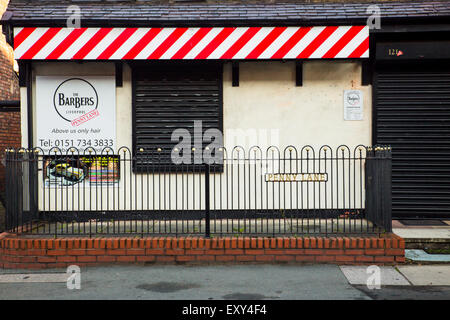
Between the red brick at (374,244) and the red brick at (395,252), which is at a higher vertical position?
the red brick at (374,244)

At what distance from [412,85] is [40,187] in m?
7.87

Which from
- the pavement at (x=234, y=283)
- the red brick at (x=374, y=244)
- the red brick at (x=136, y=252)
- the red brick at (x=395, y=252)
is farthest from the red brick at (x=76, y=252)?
the red brick at (x=395, y=252)

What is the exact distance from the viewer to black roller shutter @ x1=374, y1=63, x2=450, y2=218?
8.61m

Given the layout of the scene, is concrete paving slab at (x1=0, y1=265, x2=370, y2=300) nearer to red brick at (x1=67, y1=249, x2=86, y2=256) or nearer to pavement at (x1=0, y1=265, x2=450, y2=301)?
pavement at (x1=0, y1=265, x2=450, y2=301)

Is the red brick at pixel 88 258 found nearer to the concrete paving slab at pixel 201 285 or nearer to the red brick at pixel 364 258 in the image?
the concrete paving slab at pixel 201 285

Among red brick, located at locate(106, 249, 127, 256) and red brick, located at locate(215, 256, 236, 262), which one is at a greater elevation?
red brick, located at locate(106, 249, 127, 256)

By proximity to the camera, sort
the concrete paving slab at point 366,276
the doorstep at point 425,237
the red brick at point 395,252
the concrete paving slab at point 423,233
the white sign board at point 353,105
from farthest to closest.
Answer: the white sign board at point 353,105, the concrete paving slab at point 423,233, the doorstep at point 425,237, the red brick at point 395,252, the concrete paving slab at point 366,276

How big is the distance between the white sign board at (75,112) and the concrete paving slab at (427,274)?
18.8 ft

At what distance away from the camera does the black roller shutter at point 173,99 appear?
8500mm

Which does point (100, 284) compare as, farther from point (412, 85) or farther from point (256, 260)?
point (412, 85)

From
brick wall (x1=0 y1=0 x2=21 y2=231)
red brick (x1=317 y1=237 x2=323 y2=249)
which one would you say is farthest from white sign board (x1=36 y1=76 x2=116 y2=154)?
red brick (x1=317 y1=237 x2=323 y2=249)

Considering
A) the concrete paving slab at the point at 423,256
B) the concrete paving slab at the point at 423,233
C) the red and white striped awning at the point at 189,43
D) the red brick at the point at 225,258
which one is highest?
the red and white striped awning at the point at 189,43

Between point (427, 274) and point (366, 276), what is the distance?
2.98 ft

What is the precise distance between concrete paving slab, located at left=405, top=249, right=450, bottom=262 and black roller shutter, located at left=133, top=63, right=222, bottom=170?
13.5 ft
